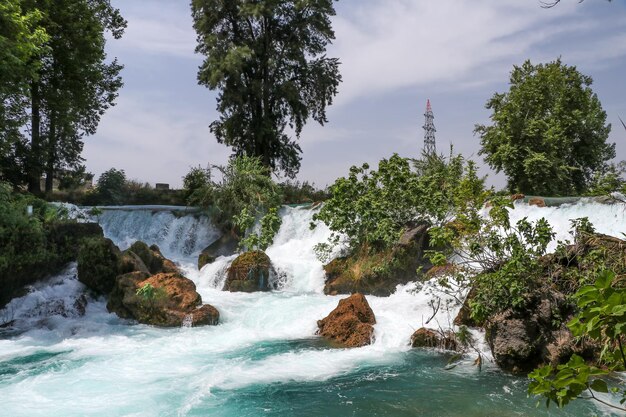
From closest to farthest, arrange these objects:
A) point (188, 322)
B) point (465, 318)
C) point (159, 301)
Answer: point (465, 318) < point (188, 322) < point (159, 301)

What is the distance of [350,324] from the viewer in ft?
33.2

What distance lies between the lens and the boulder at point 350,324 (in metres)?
9.74

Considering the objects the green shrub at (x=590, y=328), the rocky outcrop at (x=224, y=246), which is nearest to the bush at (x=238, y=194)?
the rocky outcrop at (x=224, y=246)

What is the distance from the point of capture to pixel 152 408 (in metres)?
6.61

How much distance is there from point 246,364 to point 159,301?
4163 millimetres

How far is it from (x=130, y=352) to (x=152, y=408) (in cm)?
316

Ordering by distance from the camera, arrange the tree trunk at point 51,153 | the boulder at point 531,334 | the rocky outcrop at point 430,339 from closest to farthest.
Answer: the boulder at point 531,334 → the rocky outcrop at point 430,339 → the tree trunk at point 51,153

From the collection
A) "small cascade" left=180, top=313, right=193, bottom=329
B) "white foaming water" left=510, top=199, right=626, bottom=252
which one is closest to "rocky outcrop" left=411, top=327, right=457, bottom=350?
"white foaming water" left=510, top=199, right=626, bottom=252

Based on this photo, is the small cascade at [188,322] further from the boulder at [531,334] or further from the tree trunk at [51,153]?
the tree trunk at [51,153]

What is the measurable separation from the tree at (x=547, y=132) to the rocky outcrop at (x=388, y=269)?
1439 cm

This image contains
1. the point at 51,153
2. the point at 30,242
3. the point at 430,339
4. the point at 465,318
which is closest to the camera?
the point at 430,339

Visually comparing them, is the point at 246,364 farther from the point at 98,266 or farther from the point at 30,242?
the point at 30,242

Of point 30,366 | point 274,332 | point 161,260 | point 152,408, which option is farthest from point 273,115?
point 152,408

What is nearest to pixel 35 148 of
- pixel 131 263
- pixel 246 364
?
pixel 131 263
